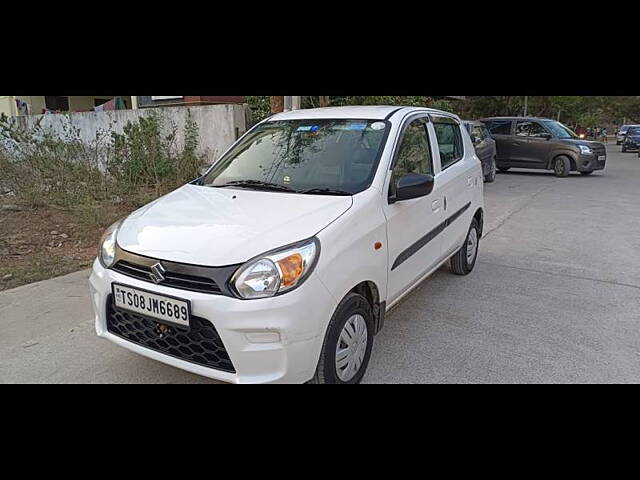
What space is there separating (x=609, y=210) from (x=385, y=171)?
744 cm

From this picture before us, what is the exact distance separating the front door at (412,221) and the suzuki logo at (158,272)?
1427 mm

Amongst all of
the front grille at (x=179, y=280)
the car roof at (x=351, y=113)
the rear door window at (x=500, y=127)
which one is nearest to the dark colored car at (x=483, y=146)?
the rear door window at (x=500, y=127)

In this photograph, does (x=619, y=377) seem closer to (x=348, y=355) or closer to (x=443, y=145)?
(x=348, y=355)

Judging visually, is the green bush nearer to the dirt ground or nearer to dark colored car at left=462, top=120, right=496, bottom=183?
the dirt ground

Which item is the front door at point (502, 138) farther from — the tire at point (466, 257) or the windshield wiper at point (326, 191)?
the windshield wiper at point (326, 191)

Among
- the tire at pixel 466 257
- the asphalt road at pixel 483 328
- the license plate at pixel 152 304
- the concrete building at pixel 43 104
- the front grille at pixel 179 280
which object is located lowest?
the asphalt road at pixel 483 328

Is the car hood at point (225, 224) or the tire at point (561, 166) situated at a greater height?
the car hood at point (225, 224)

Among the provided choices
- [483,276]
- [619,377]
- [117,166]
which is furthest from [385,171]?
[117,166]

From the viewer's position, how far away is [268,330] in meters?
2.23

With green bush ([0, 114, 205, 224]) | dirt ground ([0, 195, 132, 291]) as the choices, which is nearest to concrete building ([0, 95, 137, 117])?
green bush ([0, 114, 205, 224])

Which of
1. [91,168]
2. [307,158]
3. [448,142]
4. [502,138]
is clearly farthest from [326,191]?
[502,138]

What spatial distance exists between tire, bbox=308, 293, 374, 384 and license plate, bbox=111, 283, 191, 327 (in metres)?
0.77

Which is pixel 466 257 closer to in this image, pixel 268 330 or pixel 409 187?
pixel 409 187

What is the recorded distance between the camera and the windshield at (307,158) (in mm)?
3115
